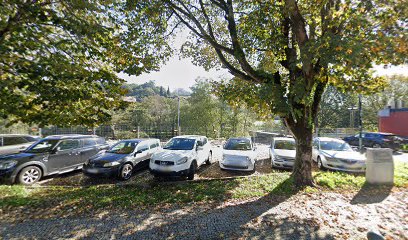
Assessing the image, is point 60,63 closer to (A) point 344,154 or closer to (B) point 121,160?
(B) point 121,160

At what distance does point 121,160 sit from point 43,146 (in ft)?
10.6

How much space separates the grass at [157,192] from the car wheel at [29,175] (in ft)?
2.83

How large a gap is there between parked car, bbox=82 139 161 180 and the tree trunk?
614cm

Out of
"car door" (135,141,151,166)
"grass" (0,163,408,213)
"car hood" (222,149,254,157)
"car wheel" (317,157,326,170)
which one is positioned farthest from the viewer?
"car wheel" (317,157,326,170)

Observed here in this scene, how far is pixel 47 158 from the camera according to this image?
7691mm

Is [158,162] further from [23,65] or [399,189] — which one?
[399,189]

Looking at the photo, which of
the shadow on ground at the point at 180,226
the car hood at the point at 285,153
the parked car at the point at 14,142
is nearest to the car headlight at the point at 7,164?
the shadow on ground at the point at 180,226

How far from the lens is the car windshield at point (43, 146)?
307 inches

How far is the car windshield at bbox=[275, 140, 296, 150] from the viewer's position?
33.2 ft

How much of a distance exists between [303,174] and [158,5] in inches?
264

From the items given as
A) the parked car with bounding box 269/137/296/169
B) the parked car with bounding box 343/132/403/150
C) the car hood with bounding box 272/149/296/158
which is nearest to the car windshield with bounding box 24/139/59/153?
the parked car with bounding box 269/137/296/169

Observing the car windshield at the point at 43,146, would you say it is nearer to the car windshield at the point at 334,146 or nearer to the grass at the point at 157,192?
the grass at the point at 157,192

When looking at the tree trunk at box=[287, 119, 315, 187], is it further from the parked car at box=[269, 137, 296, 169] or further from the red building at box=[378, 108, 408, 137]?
the red building at box=[378, 108, 408, 137]

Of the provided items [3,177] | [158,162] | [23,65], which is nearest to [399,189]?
[158,162]
